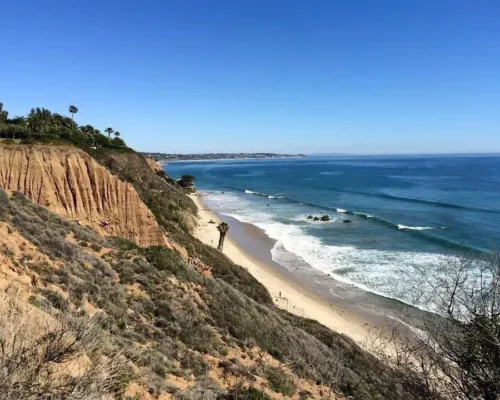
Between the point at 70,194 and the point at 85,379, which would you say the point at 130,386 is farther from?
the point at 70,194

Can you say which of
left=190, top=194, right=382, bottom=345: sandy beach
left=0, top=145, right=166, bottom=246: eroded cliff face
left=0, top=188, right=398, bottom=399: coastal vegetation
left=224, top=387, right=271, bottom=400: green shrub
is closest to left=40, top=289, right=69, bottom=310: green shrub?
left=0, top=188, right=398, bottom=399: coastal vegetation

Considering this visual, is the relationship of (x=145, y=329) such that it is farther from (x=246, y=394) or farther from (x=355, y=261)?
(x=355, y=261)

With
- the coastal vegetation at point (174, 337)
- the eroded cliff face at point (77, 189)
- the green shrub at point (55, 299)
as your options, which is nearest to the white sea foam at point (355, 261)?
the coastal vegetation at point (174, 337)

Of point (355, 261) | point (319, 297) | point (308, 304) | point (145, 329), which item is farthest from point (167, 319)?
point (355, 261)

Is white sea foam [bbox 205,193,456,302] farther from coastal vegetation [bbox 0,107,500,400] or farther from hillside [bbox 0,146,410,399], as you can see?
hillside [bbox 0,146,410,399]

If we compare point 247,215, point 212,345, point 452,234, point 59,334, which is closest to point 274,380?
point 212,345

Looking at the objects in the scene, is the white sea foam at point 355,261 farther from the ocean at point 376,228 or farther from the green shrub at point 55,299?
the green shrub at point 55,299
